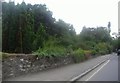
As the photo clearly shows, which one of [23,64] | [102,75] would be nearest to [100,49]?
[102,75]

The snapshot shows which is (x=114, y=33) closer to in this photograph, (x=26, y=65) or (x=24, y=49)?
(x=24, y=49)

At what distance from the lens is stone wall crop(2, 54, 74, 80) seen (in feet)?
52.5

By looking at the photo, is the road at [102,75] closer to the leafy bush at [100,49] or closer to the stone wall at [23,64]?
the stone wall at [23,64]

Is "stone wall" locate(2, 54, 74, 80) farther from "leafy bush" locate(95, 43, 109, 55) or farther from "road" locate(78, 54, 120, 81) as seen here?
"leafy bush" locate(95, 43, 109, 55)

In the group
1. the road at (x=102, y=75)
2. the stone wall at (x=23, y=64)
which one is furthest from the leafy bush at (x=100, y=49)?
the stone wall at (x=23, y=64)

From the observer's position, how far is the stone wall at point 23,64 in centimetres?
1601

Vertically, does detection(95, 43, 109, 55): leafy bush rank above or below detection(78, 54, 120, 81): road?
above

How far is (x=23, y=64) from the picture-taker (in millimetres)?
18359

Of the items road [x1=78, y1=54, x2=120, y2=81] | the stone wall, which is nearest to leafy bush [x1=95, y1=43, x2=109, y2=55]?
road [x1=78, y1=54, x2=120, y2=81]

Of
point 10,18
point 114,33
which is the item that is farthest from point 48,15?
point 114,33

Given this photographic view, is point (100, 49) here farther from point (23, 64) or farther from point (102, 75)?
point (23, 64)

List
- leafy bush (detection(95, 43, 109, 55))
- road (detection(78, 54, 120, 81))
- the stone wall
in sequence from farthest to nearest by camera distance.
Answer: leafy bush (detection(95, 43, 109, 55)) < road (detection(78, 54, 120, 81)) < the stone wall

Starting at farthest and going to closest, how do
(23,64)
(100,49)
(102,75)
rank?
(100,49), (102,75), (23,64)

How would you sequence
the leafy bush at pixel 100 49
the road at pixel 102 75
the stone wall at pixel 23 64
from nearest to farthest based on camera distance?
the stone wall at pixel 23 64 < the road at pixel 102 75 < the leafy bush at pixel 100 49
